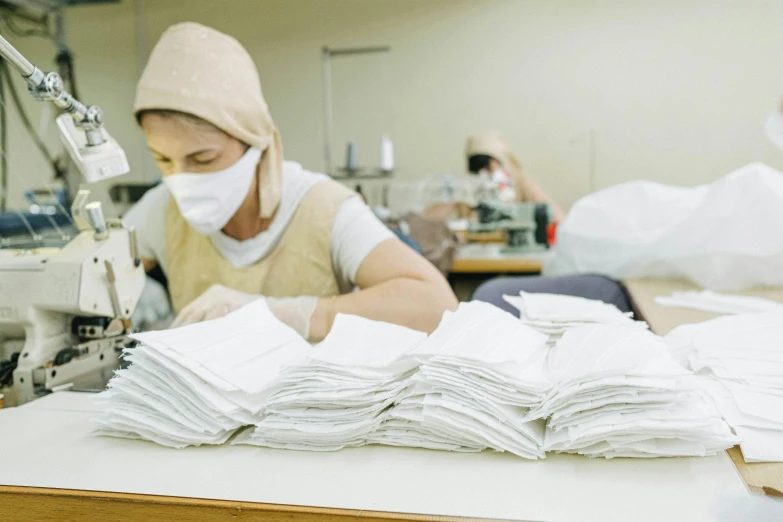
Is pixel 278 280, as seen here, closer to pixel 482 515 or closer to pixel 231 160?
pixel 231 160

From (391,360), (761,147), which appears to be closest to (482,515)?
(391,360)

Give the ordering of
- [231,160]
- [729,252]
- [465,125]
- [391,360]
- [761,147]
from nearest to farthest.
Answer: [391,360] < [231,160] < [729,252] < [761,147] < [465,125]

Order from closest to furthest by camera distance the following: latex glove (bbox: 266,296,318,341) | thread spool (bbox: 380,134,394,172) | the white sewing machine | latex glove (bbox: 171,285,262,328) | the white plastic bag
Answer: the white sewing machine < latex glove (bbox: 171,285,262,328) < latex glove (bbox: 266,296,318,341) < the white plastic bag < thread spool (bbox: 380,134,394,172)

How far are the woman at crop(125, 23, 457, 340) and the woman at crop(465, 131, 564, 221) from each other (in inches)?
104

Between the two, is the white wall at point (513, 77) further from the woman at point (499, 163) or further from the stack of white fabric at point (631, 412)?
the stack of white fabric at point (631, 412)

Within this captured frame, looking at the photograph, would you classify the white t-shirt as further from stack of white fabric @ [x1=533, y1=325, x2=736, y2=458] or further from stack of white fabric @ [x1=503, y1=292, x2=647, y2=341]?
stack of white fabric @ [x1=533, y1=325, x2=736, y2=458]

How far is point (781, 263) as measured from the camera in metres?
1.68

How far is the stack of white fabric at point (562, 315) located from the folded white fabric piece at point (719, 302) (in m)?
0.46

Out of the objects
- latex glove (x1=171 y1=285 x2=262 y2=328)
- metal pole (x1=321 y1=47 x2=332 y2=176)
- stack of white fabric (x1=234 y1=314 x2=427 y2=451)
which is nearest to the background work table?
Result: stack of white fabric (x1=234 y1=314 x2=427 y2=451)

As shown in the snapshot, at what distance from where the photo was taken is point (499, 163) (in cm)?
431

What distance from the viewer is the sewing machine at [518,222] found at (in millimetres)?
2812

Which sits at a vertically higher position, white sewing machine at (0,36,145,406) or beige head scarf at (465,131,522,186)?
beige head scarf at (465,131,522,186)

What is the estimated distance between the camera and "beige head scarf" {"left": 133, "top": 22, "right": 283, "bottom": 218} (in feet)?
4.59

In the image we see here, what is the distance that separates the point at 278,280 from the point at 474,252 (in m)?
1.52
